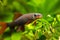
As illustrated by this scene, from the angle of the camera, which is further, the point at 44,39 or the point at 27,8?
the point at 27,8

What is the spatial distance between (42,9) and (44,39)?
1.10 m


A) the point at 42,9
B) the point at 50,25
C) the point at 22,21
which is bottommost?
the point at 50,25

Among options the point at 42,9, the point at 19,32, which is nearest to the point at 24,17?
the point at 19,32

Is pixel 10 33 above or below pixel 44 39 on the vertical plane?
above

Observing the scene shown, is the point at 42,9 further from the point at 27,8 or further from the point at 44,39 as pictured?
the point at 44,39

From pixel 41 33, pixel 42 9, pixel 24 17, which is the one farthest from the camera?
pixel 42 9

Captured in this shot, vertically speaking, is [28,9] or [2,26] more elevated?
[28,9]

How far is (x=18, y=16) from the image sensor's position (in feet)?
10.8

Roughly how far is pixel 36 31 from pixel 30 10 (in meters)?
1.24

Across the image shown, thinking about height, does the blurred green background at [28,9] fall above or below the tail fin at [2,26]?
above

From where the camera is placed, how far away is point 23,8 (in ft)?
12.6

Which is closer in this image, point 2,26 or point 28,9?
point 2,26

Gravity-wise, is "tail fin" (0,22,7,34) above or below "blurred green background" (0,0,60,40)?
below

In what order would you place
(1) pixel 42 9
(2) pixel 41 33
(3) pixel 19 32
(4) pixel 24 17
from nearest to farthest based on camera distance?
(2) pixel 41 33, (4) pixel 24 17, (3) pixel 19 32, (1) pixel 42 9
